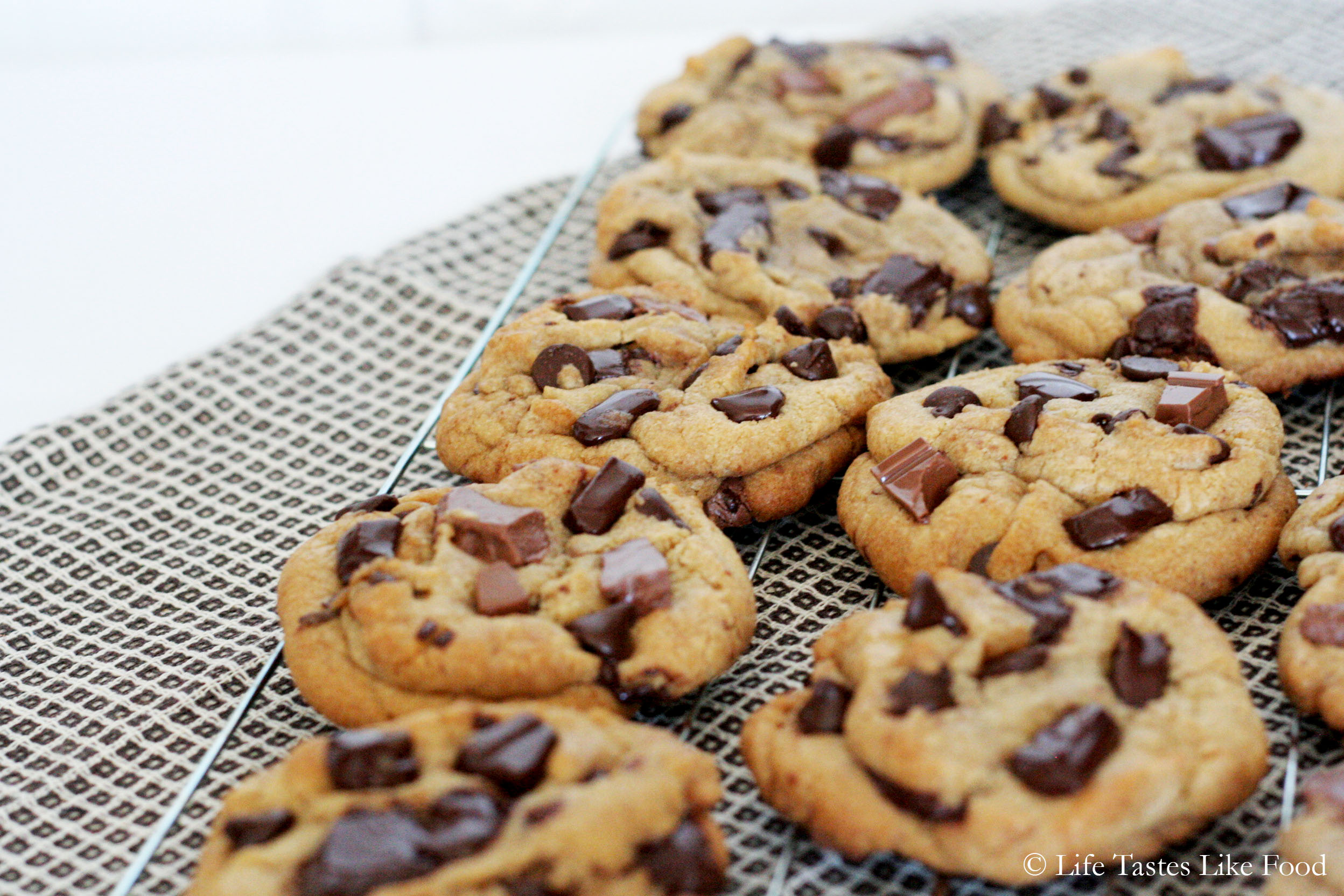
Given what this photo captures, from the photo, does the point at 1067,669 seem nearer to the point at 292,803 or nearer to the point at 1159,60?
the point at 292,803

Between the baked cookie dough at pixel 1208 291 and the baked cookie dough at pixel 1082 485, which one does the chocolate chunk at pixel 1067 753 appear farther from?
the baked cookie dough at pixel 1208 291

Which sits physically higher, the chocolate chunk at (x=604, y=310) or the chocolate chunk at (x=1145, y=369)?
the chocolate chunk at (x=604, y=310)

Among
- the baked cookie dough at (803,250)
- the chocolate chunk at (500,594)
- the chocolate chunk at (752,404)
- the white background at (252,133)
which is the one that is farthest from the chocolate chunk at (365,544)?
the white background at (252,133)

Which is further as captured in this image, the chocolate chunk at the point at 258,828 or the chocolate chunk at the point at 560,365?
the chocolate chunk at the point at 560,365

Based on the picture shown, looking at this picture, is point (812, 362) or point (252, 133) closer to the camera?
point (812, 362)

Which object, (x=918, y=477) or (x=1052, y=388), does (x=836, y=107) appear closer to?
(x=1052, y=388)

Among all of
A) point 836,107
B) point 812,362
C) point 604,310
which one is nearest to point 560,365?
point 604,310

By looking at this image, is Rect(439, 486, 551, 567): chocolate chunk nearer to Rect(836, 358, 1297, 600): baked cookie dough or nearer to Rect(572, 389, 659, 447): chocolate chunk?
Rect(572, 389, 659, 447): chocolate chunk
